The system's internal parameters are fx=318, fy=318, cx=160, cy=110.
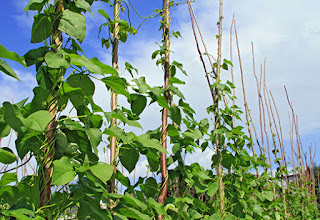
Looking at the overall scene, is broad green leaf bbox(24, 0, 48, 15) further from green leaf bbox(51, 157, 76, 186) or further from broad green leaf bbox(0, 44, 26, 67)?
green leaf bbox(51, 157, 76, 186)

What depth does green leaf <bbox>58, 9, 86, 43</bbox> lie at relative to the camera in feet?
3.01

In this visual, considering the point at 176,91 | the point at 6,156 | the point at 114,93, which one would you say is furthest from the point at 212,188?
the point at 6,156

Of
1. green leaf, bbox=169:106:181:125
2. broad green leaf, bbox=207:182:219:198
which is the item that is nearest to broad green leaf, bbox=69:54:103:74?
green leaf, bbox=169:106:181:125

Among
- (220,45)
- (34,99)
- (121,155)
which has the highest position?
(220,45)

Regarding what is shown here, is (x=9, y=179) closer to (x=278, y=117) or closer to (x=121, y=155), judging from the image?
(x=121, y=155)

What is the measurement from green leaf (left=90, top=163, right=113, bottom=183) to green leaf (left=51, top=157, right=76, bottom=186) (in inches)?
2.4

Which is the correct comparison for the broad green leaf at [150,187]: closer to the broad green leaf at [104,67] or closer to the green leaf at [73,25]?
the broad green leaf at [104,67]

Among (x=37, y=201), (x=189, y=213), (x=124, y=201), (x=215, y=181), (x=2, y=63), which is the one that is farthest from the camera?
(x=215, y=181)

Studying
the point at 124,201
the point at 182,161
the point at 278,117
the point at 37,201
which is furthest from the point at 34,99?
the point at 278,117

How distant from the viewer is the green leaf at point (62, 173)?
Result: 31.1 inches

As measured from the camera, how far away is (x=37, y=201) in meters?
0.86

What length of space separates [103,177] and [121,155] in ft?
1.29

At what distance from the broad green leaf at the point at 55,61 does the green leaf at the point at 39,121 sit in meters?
0.13

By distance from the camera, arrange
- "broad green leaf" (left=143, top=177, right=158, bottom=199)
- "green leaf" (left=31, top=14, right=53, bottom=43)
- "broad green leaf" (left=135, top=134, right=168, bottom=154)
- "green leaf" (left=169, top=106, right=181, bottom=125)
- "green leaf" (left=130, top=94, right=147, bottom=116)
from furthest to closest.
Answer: "green leaf" (left=169, top=106, right=181, bottom=125)
"broad green leaf" (left=143, top=177, right=158, bottom=199)
"green leaf" (left=130, top=94, right=147, bottom=116)
"broad green leaf" (left=135, top=134, right=168, bottom=154)
"green leaf" (left=31, top=14, right=53, bottom=43)
